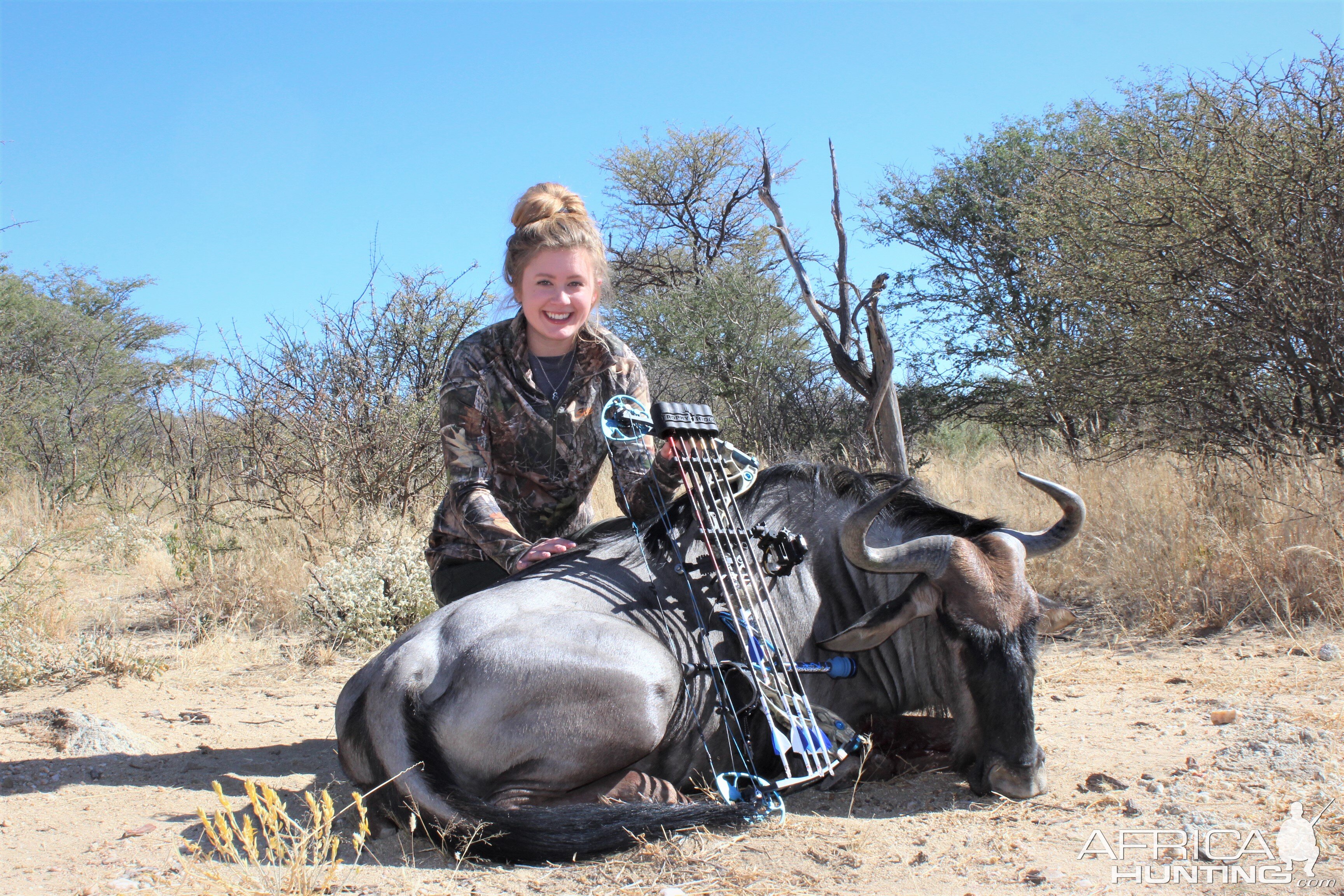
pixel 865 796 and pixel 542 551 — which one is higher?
pixel 542 551

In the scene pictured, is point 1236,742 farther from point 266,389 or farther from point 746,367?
point 746,367

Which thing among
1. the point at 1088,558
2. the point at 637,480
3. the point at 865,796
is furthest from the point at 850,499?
the point at 1088,558

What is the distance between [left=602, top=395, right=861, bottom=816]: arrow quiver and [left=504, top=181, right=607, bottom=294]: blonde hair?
0.67 meters

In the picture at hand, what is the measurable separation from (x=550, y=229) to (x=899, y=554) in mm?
1814

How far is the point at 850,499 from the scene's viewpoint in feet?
12.7

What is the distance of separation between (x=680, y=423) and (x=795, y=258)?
6.05m

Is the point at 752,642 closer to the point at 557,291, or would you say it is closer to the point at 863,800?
the point at 863,800

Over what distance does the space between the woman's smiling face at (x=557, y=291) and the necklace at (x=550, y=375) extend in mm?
107

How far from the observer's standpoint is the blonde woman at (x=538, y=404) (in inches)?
148

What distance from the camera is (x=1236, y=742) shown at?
11.2 ft

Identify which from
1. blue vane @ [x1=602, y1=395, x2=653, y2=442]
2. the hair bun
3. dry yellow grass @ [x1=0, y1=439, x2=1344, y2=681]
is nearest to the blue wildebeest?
blue vane @ [x1=602, y1=395, x2=653, y2=442]

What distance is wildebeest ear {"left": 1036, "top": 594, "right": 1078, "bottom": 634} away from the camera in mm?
3332

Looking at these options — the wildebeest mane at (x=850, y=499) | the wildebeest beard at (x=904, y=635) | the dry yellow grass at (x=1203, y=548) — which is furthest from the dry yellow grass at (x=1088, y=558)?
the wildebeest beard at (x=904, y=635)

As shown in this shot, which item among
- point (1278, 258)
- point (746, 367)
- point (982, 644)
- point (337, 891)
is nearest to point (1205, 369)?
point (1278, 258)
